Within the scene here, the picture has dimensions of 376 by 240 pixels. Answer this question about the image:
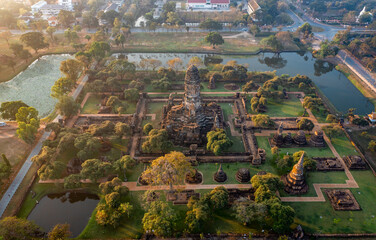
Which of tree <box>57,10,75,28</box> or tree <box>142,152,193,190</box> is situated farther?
tree <box>57,10,75,28</box>

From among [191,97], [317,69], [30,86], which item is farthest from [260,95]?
[30,86]

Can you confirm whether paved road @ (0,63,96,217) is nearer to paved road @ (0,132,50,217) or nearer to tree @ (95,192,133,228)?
paved road @ (0,132,50,217)

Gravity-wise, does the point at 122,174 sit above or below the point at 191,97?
below

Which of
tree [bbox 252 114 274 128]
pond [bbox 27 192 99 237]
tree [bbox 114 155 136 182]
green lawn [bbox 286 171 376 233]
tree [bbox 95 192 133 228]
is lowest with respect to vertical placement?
pond [bbox 27 192 99 237]

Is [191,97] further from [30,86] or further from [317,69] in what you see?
[317,69]

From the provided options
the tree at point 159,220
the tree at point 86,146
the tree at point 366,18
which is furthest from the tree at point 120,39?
the tree at point 366,18

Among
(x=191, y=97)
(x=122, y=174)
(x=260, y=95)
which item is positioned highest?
(x=191, y=97)

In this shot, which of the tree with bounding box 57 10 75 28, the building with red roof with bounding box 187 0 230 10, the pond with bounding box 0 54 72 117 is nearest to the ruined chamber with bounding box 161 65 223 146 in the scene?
the pond with bounding box 0 54 72 117
